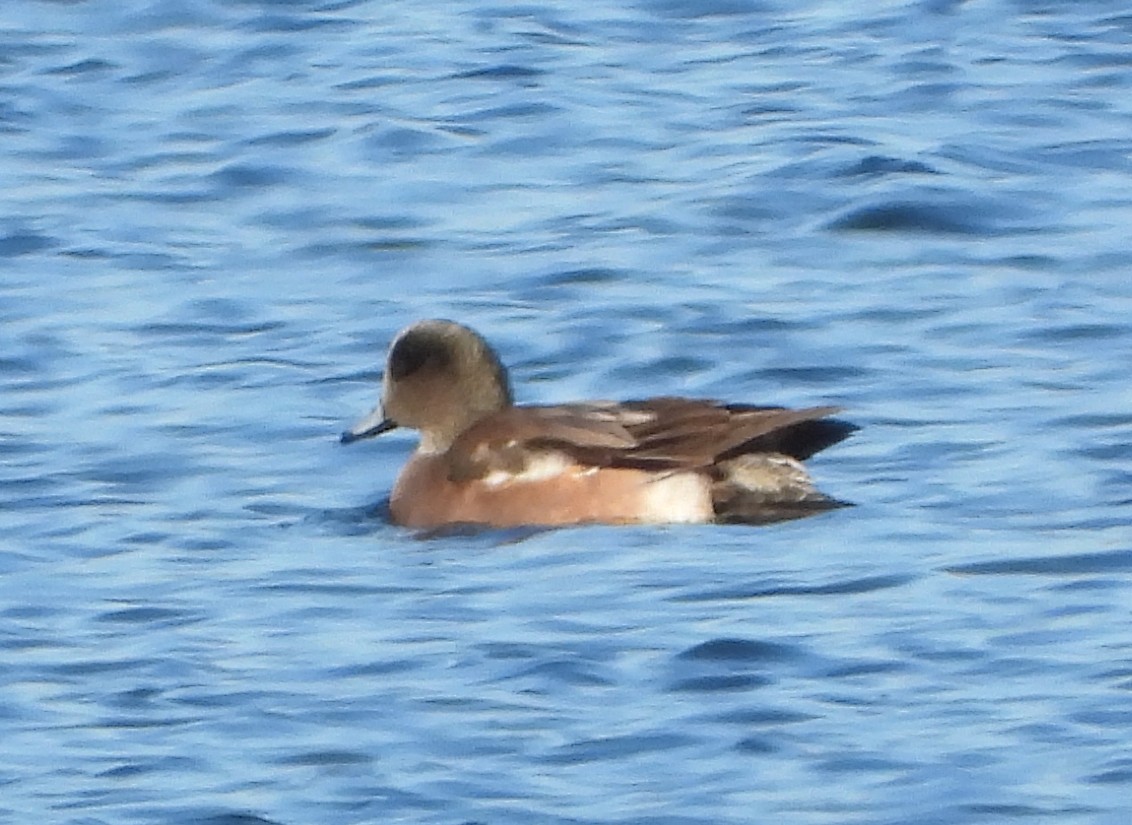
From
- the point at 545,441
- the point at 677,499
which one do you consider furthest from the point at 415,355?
the point at 677,499

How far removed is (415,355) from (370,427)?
0.29 metres

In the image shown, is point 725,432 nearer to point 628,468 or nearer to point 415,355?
point 628,468

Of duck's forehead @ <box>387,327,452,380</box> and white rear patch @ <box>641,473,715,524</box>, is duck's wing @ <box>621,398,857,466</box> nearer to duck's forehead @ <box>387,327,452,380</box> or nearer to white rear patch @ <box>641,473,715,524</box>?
white rear patch @ <box>641,473,715,524</box>

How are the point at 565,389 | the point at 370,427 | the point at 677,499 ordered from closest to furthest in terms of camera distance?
1. the point at 677,499
2. the point at 370,427
3. the point at 565,389

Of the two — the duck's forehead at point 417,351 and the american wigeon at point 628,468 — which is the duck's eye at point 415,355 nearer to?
the duck's forehead at point 417,351

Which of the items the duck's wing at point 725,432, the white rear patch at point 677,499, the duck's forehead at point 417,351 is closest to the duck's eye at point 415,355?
the duck's forehead at point 417,351

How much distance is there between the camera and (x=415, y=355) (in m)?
11.4

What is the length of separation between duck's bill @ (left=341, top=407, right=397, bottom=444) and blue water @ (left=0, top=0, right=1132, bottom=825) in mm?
156

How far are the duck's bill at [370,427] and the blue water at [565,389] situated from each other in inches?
6.2

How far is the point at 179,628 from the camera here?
9078mm

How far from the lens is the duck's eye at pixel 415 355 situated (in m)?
11.3

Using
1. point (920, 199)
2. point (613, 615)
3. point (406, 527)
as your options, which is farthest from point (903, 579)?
point (920, 199)

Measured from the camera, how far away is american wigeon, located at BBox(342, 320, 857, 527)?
1058 centimetres

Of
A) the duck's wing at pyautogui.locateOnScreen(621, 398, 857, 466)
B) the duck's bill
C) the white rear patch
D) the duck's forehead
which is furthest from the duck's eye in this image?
the white rear patch
